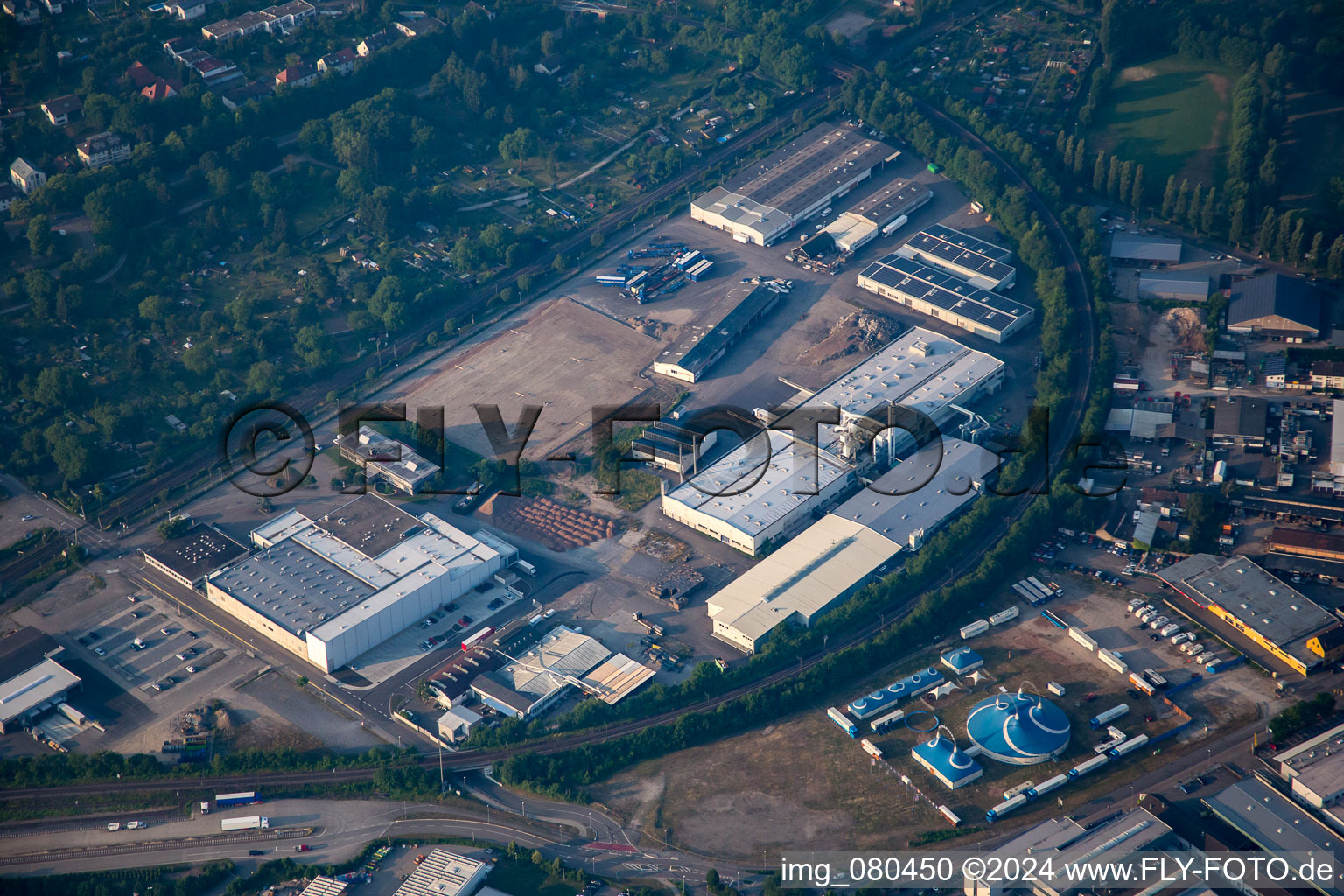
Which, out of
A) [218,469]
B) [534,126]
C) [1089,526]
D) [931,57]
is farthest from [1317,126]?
[218,469]

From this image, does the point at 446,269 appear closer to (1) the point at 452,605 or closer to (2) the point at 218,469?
(2) the point at 218,469

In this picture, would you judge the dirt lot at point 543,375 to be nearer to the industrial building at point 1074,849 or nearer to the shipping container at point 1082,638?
the shipping container at point 1082,638

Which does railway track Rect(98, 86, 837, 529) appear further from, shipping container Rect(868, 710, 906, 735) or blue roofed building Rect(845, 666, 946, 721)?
shipping container Rect(868, 710, 906, 735)

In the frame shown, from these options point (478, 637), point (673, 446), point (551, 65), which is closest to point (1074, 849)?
point (478, 637)

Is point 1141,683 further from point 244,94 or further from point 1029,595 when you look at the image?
point 244,94

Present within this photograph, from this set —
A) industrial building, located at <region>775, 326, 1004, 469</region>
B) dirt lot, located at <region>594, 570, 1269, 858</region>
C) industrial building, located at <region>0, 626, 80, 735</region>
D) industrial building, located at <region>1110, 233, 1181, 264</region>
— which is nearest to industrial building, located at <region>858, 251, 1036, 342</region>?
industrial building, located at <region>775, 326, 1004, 469</region>

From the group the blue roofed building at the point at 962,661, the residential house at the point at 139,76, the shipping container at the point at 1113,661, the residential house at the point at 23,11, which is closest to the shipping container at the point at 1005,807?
the blue roofed building at the point at 962,661
